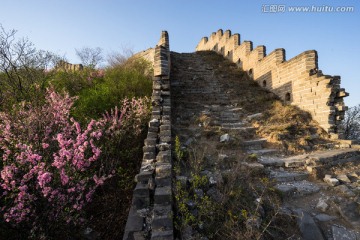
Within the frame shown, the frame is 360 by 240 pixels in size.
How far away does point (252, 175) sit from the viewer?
4219 mm

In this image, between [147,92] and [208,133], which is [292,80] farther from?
[147,92]

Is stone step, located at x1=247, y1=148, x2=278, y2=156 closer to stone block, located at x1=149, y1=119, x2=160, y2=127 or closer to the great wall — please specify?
the great wall

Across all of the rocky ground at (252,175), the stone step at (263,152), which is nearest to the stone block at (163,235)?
the rocky ground at (252,175)

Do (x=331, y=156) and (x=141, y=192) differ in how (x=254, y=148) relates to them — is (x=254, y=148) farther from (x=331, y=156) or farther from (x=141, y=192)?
(x=141, y=192)

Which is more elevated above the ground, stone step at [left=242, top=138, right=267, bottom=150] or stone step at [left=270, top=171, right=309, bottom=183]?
stone step at [left=242, top=138, right=267, bottom=150]

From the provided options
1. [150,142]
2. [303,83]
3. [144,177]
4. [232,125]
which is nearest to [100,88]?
[150,142]

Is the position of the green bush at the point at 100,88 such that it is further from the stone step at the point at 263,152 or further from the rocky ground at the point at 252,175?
the stone step at the point at 263,152

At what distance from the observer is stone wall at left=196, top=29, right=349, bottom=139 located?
6.41 meters

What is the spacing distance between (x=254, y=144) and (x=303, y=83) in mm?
3217

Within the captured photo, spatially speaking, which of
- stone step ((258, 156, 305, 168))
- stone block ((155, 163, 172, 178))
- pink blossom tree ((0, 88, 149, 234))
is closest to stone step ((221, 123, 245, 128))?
stone step ((258, 156, 305, 168))

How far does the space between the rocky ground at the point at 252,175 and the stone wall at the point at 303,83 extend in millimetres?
555

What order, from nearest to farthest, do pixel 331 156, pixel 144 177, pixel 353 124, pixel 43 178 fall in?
1. pixel 43 178
2. pixel 144 177
3. pixel 331 156
4. pixel 353 124

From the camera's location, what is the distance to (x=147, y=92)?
774 cm

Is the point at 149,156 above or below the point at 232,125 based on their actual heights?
below
